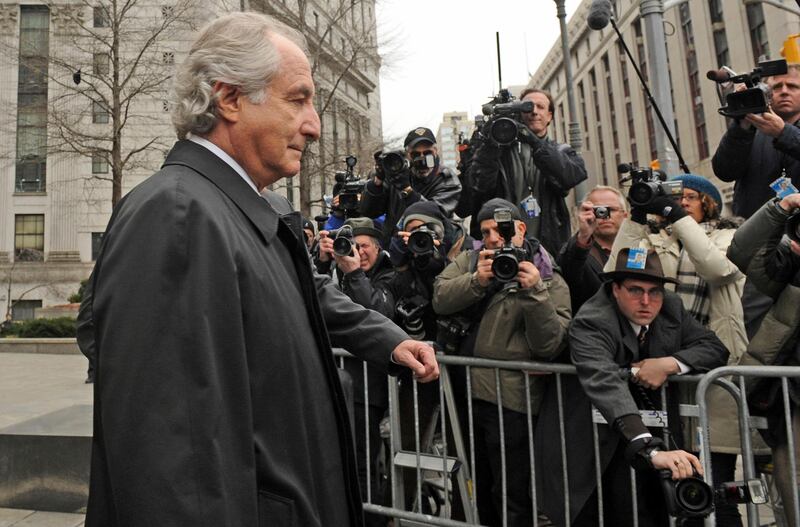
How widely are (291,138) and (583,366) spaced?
6.47ft

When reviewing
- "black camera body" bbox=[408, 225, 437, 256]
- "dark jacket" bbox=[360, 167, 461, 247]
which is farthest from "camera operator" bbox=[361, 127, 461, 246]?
"black camera body" bbox=[408, 225, 437, 256]

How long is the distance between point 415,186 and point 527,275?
2.09 meters

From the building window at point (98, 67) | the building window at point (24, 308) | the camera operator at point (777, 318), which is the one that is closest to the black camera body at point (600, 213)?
the camera operator at point (777, 318)

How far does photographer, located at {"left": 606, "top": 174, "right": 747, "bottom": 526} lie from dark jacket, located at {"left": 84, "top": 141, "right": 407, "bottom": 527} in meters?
2.17

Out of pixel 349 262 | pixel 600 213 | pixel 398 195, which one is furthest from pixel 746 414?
pixel 398 195

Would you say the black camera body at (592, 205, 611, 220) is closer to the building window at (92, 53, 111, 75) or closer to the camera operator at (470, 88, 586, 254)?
the camera operator at (470, 88, 586, 254)

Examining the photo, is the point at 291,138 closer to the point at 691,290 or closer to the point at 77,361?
the point at 691,290

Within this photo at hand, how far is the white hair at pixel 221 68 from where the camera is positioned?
145cm

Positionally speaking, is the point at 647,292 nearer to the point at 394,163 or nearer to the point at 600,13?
the point at 394,163

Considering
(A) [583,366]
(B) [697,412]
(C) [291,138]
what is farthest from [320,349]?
(B) [697,412]

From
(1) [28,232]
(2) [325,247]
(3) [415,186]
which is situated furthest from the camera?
(1) [28,232]

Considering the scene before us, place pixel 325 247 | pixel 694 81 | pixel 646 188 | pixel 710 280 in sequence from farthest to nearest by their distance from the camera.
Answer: pixel 694 81
pixel 325 247
pixel 710 280
pixel 646 188

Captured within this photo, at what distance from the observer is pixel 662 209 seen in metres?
3.15

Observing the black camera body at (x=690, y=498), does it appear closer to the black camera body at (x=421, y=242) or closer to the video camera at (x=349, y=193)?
the black camera body at (x=421, y=242)
